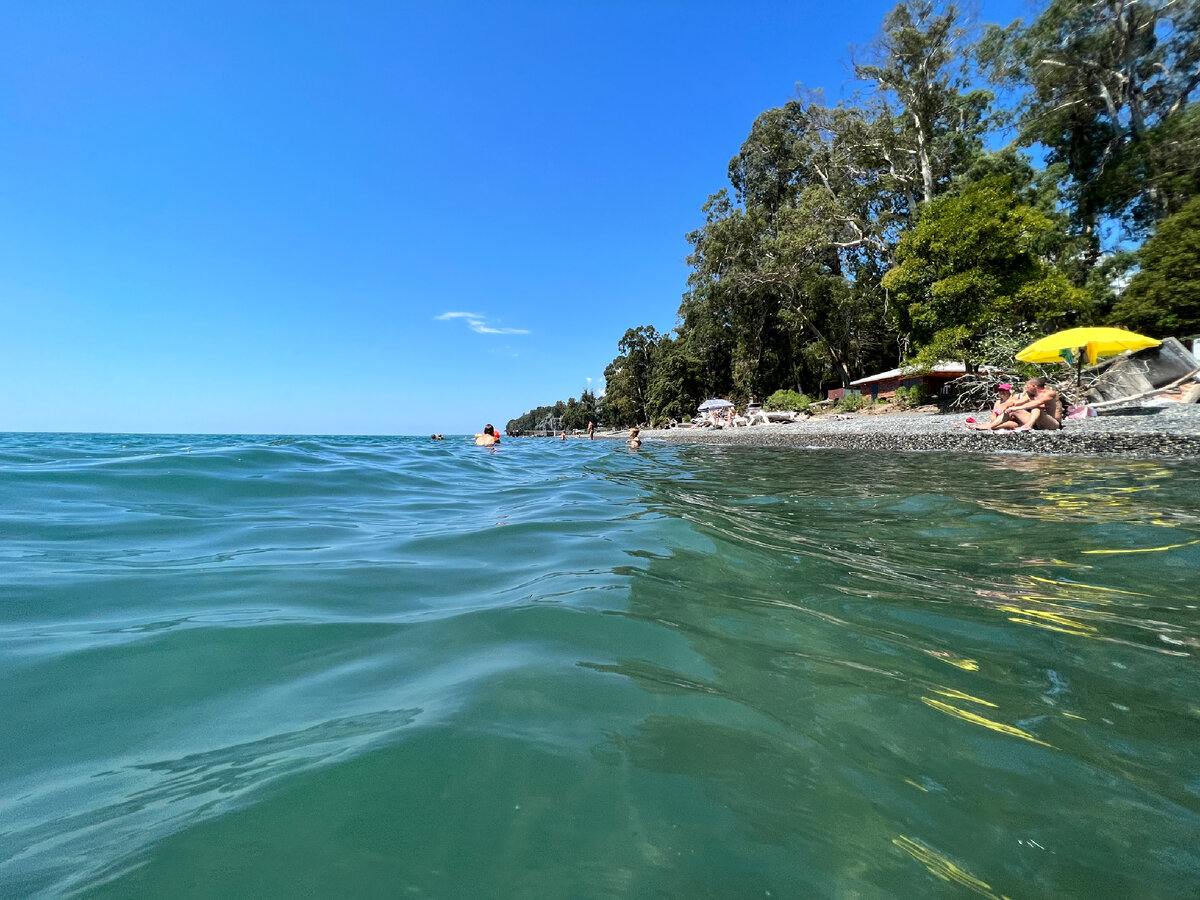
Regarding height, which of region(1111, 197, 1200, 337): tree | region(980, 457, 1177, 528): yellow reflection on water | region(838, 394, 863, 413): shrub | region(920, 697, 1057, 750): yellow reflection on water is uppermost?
region(1111, 197, 1200, 337): tree

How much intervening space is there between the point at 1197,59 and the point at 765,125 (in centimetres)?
2059

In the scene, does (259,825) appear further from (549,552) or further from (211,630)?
(549,552)

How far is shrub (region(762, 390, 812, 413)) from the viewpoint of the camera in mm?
26681

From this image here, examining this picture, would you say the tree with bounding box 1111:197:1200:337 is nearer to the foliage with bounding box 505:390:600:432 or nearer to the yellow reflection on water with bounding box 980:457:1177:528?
the yellow reflection on water with bounding box 980:457:1177:528

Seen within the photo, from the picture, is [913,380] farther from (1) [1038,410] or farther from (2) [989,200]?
(1) [1038,410]

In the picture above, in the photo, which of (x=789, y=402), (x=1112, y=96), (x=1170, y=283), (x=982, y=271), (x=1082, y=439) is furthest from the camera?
(x=789, y=402)

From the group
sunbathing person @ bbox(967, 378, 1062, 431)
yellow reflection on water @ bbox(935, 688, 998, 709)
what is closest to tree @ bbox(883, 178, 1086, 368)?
sunbathing person @ bbox(967, 378, 1062, 431)

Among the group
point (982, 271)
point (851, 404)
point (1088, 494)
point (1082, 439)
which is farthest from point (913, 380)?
point (1088, 494)

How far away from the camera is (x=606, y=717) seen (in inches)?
54.9

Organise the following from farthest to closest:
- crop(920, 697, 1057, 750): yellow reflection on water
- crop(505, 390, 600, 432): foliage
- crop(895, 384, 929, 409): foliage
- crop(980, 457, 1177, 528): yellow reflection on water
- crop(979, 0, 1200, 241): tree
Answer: crop(505, 390, 600, 432): foliage < crop(895, 384, 929, 409): foliage < crop(979, 0, 1200, 241): tree < crop(980, 457, 1177, 528): yellow reflection on water < crop(920, 697, 1057, 750): yellow reflection on water

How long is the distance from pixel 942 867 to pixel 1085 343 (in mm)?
14573

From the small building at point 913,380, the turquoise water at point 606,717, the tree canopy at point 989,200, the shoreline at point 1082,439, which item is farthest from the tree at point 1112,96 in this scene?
the turquoise water at point 606,717

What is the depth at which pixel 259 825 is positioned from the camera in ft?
3.23

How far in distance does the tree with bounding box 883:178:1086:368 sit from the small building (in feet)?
4.70
